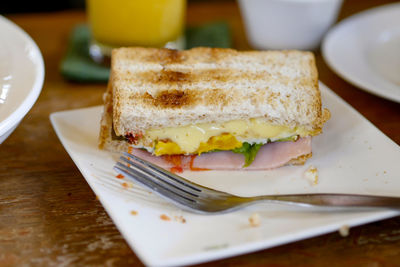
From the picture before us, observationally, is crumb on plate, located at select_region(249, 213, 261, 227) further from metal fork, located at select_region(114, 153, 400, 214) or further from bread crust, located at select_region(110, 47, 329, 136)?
bread crust, located at select_region(110, 47, 329, 136)

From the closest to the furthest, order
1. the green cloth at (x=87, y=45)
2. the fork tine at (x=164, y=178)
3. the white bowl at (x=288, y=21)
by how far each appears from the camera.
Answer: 1. the fork tine at (x=164, y=178)
2. the green cloth at (x=87, y=45)
3. the white bowl at (x=288, y=21)

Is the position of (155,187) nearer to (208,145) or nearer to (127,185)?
(127,185)

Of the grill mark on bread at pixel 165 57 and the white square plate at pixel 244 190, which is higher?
the grill mark on bread at pixel 165 57

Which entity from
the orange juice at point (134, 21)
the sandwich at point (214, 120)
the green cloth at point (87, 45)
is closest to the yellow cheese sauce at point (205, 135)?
the sandwich at point (214, 120)

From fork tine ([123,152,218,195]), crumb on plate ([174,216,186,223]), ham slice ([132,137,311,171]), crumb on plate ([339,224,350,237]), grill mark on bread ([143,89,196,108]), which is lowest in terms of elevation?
ham slice ([132,137,311,171])

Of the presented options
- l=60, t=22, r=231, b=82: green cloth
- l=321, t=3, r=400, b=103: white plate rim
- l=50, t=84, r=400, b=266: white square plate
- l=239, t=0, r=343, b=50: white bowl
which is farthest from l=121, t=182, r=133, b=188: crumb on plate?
l=239, t=0, r=343, b=50: white bowl

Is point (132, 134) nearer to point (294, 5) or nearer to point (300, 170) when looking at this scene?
point (300, 170)

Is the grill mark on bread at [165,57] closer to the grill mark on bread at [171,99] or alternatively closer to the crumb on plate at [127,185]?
the grill mark on bread at [171,99]
